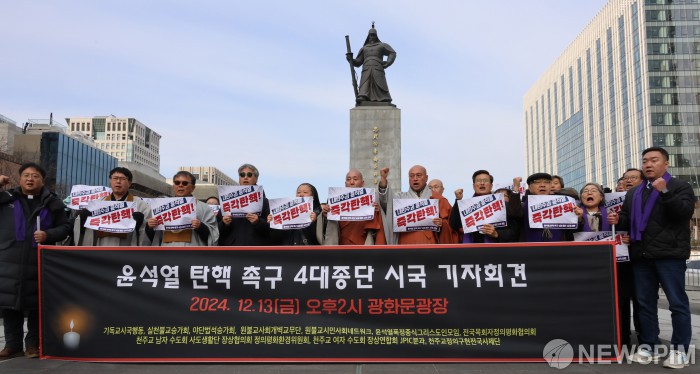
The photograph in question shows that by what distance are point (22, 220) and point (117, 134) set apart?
155316 mm

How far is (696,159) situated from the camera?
213ft

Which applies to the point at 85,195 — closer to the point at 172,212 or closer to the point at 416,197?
the point at 172,212

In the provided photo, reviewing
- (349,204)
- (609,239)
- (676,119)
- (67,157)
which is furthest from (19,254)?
(676,119)

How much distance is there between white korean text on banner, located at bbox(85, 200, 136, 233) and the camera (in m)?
5.44

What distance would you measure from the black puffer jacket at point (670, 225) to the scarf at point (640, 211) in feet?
0.11

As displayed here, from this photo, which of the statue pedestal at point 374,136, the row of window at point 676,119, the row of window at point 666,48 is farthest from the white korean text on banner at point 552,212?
the row of window at point 666,48

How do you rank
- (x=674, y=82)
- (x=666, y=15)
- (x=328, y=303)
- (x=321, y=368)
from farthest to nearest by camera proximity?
(x=666, y=15), (x=674, y=82), (x=328, y=303), (x=321, y=368)

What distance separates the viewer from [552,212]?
5.35m

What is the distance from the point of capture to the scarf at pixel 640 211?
16.3ft

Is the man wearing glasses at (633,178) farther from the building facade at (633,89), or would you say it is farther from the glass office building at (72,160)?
the building facade at (633,89)

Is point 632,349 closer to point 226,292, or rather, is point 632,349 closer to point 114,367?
point 226,292

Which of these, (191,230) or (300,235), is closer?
(191,230)

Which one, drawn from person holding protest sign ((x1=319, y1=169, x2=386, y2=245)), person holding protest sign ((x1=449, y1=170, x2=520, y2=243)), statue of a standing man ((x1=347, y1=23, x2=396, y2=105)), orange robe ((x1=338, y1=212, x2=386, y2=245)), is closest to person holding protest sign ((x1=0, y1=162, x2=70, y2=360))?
person holding protest sign ((x1=319, y1=169, x2=386, y2=245))

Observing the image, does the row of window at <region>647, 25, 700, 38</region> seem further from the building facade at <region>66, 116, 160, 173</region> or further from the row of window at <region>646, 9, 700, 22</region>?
the building facade at <region>66, 116, 160, 173</region>
